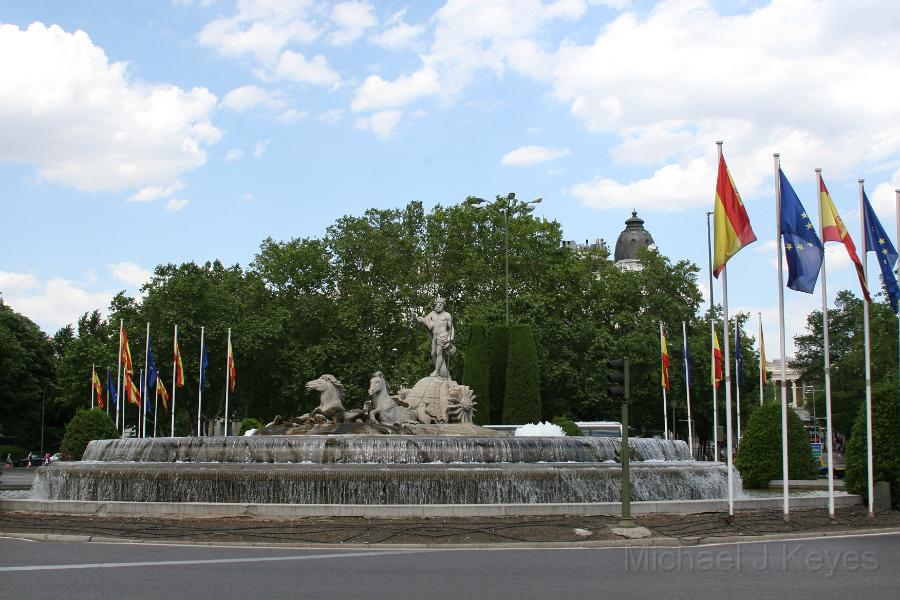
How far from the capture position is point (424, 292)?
63.2 meters

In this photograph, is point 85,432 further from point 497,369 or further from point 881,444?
point 881,444

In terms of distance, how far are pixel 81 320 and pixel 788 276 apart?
81.6 m

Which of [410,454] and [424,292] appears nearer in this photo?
[410,454]

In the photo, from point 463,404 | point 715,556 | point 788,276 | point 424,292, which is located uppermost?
point 424,292

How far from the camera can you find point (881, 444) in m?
22.5

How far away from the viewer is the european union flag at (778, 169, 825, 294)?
20.2 m

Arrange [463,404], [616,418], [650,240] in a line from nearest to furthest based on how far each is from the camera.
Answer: [463,404] → [616,418] → [650,240]

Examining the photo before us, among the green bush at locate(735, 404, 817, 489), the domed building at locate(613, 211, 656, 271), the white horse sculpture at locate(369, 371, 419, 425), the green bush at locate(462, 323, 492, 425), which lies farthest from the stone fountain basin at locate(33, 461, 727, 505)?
the domed building at locate(613, 211, 656, 271)

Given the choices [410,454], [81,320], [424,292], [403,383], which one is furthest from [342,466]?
[81,320]

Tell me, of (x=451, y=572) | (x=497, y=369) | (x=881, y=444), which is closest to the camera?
(x=451, y=572)

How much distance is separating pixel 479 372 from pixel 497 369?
1.63 m

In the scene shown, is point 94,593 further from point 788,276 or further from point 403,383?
point 403,383

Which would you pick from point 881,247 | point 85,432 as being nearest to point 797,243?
point 881,247

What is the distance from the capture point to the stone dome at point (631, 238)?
143m
